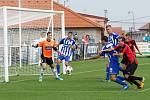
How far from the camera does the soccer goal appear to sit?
26.6 meters

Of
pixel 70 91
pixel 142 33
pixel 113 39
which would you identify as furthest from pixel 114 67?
pixel 142 33

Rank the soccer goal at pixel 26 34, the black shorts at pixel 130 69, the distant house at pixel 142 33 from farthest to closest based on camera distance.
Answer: the distant house at pixel 142 33
the soccer goal at pixel 26 34
the black shorts at pixel 130 69

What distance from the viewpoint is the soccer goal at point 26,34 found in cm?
2656

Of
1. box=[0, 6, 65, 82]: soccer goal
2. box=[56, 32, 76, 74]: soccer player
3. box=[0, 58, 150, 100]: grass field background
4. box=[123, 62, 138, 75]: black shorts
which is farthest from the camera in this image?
box=[0, 6, 65, 82]: soccer goal

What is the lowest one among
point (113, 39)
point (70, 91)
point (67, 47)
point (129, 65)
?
point (70, 91)

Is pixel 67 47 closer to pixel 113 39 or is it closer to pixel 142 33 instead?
pixel 113 39

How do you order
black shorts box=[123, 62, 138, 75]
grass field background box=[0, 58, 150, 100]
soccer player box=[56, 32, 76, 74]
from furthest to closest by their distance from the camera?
soccer player box=[56, 32, 76, 74] → black shorts box=[123, 62, 138, 75] → grass field background box=[0, 58, 150, 100]

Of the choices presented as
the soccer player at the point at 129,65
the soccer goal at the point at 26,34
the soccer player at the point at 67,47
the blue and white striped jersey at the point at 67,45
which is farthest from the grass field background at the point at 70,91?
the soccer goal at the point at 26,34

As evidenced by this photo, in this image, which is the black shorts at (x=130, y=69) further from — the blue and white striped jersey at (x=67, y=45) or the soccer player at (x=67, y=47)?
the blue and white striped jersey at (x=67, y=45)

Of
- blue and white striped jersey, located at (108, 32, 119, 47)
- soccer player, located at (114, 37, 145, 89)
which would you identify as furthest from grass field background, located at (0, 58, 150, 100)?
blue and white striped jersey, located at (108, 32, 119, 47)

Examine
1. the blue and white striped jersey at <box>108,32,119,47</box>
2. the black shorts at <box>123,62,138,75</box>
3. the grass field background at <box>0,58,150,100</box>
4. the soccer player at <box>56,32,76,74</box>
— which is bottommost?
the grass field background at <box>0,58,150,100</box>

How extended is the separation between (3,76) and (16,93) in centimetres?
640

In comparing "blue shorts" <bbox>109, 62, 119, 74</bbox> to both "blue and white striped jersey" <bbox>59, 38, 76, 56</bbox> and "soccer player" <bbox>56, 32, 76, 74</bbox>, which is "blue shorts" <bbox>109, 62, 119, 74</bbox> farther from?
"blue and white striped jersey" <bbox>59, 38, 76, 56</bbox>

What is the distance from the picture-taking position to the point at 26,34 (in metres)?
31.7
